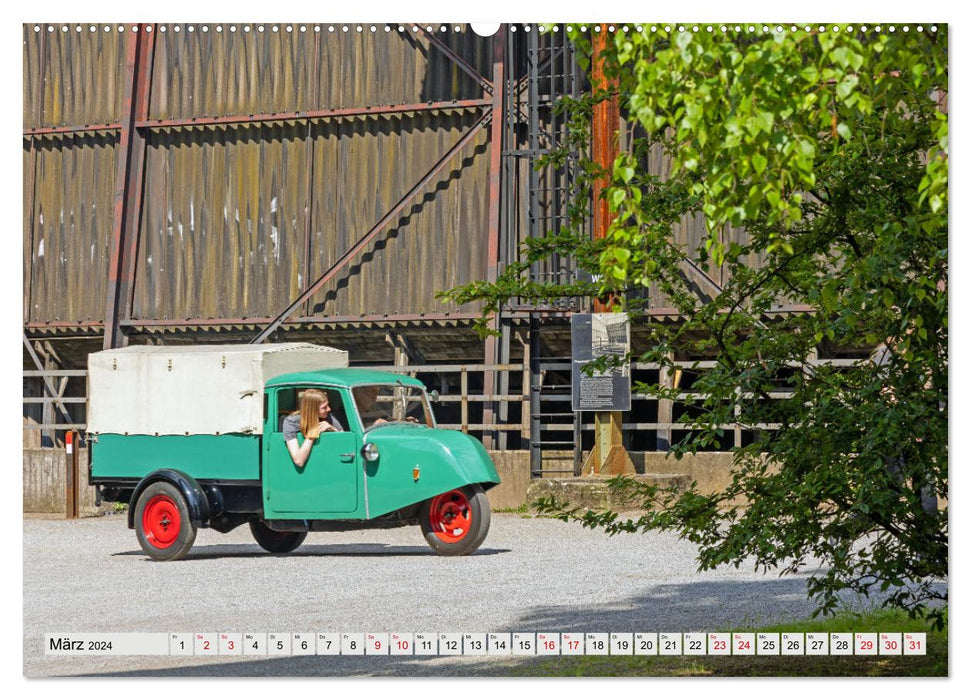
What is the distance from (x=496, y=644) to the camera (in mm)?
8617

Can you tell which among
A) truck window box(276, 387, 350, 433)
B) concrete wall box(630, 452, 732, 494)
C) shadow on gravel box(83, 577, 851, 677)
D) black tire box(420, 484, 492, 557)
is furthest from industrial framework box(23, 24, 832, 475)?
shadow on gravel box(83, 577, 851, 677)

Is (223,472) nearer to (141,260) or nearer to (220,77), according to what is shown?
(141,260)

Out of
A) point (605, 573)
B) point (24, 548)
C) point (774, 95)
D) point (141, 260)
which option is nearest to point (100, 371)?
point (141, 260)

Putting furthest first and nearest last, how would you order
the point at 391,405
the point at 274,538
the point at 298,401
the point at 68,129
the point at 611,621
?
the point at 391,405, the point at 298,401, the point at 274,538, the point at 68,129, the point at 611,621

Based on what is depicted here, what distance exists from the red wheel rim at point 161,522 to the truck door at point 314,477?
77 cm

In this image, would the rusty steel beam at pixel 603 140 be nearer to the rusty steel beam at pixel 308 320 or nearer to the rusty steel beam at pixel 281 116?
the rusty steel beam at pixel 308 320

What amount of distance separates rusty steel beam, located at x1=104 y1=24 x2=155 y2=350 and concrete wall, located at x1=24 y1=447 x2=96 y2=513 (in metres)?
1.14

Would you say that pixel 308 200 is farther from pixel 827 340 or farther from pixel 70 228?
pixel 827 340

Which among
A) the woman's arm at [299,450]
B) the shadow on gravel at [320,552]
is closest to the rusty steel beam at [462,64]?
the woman's arm at [299,450]

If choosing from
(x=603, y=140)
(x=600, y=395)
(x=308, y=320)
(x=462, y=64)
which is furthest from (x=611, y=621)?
(x=462, y=64)

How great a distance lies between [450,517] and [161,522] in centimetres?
249

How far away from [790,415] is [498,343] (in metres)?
4.74

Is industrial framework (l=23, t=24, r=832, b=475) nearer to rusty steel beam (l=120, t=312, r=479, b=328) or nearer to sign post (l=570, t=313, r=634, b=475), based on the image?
rusty steel beam (l=120, t=312, r=479, b=328)

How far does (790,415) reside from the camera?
27.7ft
